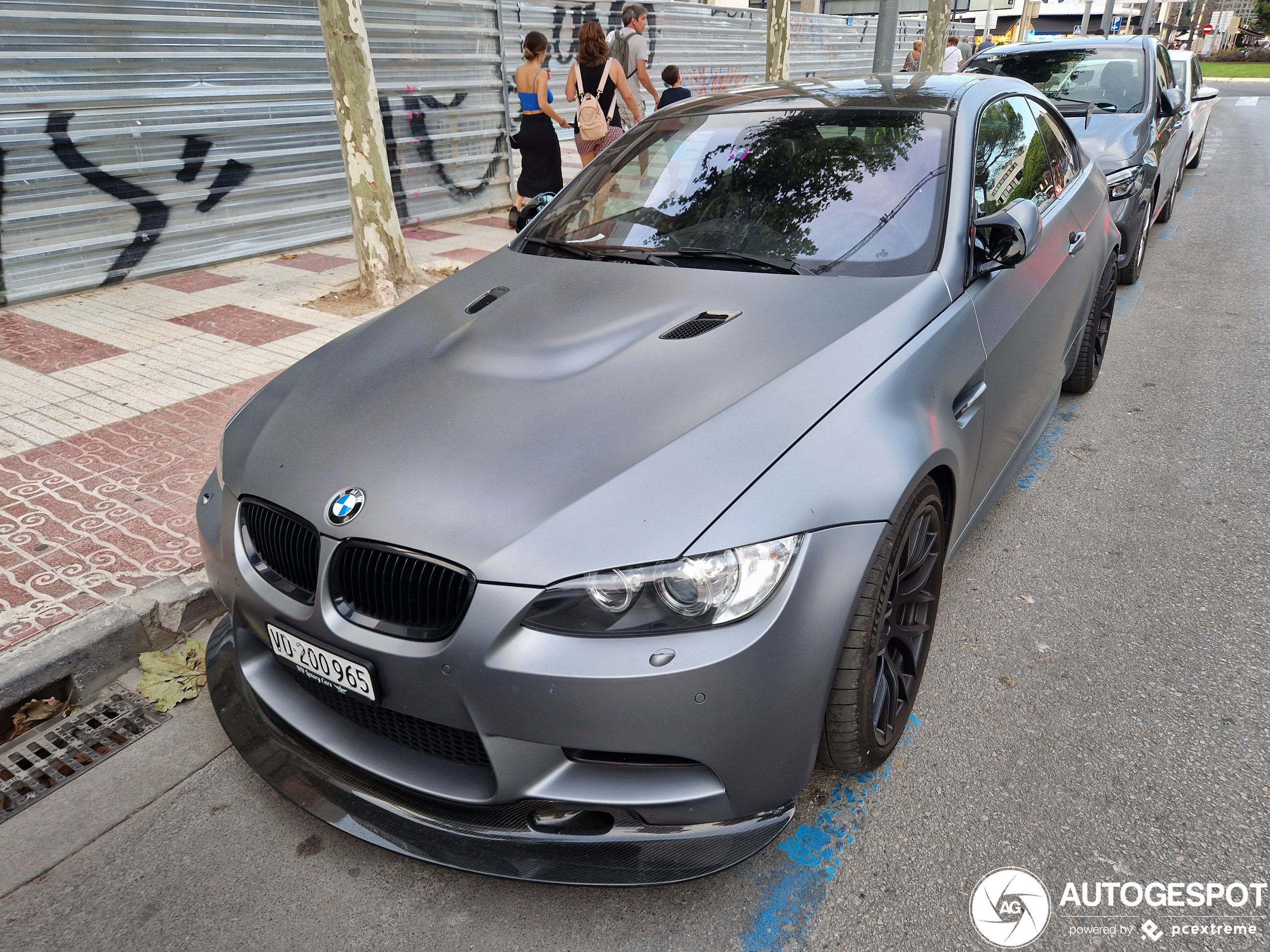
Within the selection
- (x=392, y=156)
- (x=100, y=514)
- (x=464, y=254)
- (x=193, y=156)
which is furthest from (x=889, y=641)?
(x=392, y=156)

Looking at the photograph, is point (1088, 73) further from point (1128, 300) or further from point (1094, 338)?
point (1094, 338)

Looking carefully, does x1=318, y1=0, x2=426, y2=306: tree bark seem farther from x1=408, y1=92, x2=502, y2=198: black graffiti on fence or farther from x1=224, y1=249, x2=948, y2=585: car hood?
x1=224, y1=249, x2=948, y2=585: car hood

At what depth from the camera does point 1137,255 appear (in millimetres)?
7133

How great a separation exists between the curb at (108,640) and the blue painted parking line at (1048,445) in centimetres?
334

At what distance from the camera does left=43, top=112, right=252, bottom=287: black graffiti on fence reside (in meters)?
6.86

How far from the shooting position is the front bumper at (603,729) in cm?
176

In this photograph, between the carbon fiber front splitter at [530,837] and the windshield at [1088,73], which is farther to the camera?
the windshield at [1088,73]

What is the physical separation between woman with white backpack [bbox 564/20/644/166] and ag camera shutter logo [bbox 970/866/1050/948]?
732cm

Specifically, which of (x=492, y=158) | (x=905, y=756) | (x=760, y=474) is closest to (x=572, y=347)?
(x=760, y=474)

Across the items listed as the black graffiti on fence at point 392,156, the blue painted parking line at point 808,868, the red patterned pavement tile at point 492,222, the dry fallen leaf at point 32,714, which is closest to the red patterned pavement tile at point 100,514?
the dry fallen leaf at point 32,714

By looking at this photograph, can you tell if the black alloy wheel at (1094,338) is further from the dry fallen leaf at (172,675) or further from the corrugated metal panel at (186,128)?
the corrugated metal panel at (186,128)

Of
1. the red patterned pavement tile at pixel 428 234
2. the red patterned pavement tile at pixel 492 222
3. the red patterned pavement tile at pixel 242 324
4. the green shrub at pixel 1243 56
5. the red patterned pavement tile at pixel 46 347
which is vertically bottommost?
the green shrub at pixel 1243 56

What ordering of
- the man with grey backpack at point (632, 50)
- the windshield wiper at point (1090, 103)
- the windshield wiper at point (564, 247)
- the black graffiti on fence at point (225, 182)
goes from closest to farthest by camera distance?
the windshield wiper at point (564, 247), the windshield wiper at point (1090, 103), the black graffiti on fence at point (225, 182), the man with grey backpack at point (632, 50)

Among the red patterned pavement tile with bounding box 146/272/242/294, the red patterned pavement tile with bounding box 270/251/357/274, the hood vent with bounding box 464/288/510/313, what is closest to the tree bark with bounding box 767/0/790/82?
the red patterned pavement tile with bounding box 270/251/357/274
